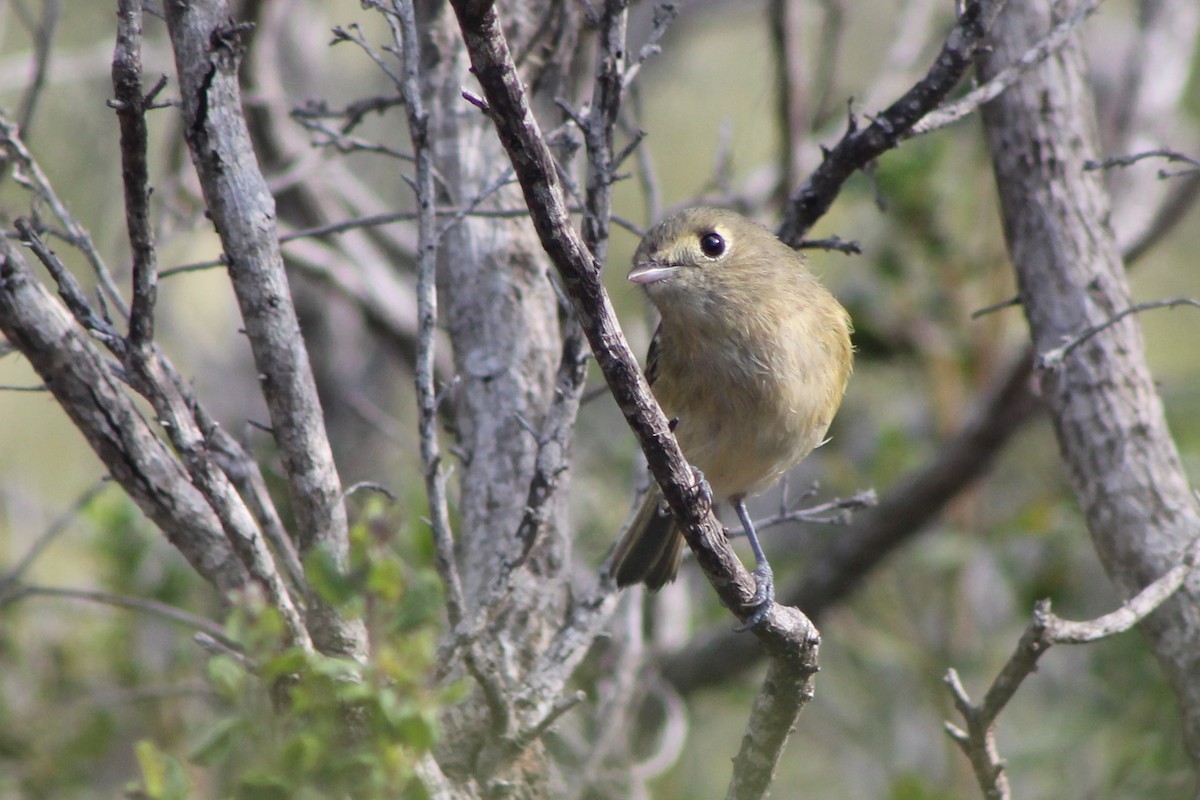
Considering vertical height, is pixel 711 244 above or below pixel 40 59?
below

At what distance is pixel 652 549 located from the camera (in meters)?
4.32

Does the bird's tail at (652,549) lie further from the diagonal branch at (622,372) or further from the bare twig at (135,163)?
the bare twig at (135,163)

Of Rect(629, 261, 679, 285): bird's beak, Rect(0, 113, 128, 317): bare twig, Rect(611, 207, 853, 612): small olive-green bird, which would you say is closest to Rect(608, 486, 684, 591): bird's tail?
Rect(611, 207, 853, 612): small olive-green bird

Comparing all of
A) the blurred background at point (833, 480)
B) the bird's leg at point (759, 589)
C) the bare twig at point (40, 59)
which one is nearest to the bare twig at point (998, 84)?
the blurred background at point (833, 480)

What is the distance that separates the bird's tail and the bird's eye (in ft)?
2.67

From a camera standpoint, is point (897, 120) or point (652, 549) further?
point (652, 549)

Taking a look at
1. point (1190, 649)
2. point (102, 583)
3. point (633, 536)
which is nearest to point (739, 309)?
point (633, 536)

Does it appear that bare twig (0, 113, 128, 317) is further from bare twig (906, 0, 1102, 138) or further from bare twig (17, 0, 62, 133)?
bare twig (906, 0, 1102, 138)

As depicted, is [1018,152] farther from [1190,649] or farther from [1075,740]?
[1075,740]

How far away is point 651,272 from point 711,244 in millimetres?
321

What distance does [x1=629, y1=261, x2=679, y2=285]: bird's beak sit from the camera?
3.71 metres

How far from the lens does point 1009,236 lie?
4.09m

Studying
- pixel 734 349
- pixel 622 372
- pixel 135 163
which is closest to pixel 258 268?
pixel 135 163

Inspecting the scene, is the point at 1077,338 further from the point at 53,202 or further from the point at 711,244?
the point at 53,202
